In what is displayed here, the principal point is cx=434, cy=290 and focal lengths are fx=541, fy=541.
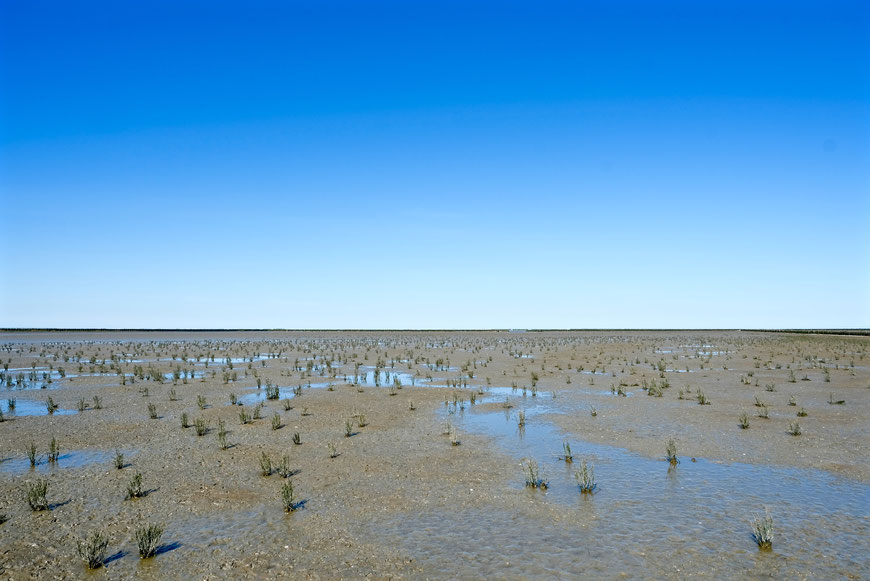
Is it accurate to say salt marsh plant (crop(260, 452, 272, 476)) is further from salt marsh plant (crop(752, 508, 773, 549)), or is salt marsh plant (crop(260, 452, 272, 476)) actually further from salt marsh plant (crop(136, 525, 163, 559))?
salt marsh plant (crop(752, 508, 773, 549))

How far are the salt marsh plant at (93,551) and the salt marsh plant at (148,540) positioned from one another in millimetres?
432

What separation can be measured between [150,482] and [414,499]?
17.4ft

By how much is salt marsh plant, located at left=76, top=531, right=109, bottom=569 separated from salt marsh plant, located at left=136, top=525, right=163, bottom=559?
0.43 meters

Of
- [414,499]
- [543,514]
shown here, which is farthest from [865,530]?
[414,499]

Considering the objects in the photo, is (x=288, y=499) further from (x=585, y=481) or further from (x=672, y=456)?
(x=672, y=456)

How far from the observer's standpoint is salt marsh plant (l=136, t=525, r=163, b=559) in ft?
24.3

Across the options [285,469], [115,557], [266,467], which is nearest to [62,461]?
[266,467]

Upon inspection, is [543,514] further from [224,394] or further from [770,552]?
[224,394]

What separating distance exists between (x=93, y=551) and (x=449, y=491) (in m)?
5.70

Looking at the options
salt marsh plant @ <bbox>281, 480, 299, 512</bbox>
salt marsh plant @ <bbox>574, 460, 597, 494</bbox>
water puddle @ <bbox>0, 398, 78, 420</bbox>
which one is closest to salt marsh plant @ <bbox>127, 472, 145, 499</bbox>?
salt marsh plant @ <bbox>281, 480, 299, 512</bbox>

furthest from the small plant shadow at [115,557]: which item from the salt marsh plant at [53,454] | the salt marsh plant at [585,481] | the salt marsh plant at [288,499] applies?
the salt marsh plant at [585,481]

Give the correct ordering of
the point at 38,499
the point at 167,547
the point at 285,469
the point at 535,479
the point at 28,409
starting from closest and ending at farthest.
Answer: the point at 167,547 → the point at 38,499 → the point at 535,479 → the point at 285,469 → the point at 28,409

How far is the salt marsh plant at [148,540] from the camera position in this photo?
742 cm

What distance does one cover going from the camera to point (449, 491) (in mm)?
10219
